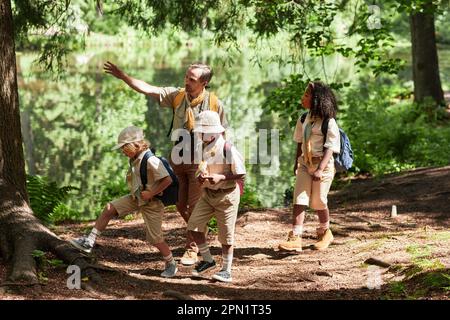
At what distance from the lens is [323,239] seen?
841cm

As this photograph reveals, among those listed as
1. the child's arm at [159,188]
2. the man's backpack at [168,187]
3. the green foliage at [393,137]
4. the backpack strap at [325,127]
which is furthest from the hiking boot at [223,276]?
the green foliage at [393,137]

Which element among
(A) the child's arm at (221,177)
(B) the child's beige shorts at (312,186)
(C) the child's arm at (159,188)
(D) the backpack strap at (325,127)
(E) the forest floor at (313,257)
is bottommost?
(E) the forest floor at (313,257)

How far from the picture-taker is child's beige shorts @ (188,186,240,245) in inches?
265

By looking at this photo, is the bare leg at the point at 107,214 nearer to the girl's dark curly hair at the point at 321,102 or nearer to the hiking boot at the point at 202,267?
the hiking boot at the point at 202,267

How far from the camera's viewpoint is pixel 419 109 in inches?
733

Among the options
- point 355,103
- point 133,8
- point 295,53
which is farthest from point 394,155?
point 133,8

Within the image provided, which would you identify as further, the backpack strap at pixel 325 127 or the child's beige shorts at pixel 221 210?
the backpack strap at pixel 325 127

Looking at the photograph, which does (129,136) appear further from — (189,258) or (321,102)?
(321,102)

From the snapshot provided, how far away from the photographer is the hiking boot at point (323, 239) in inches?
328

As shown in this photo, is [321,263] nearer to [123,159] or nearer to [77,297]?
[77,297]

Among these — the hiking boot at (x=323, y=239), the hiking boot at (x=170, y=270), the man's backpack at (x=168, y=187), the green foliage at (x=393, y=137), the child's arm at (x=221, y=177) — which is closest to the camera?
the child's arm at (x=221, y=177)

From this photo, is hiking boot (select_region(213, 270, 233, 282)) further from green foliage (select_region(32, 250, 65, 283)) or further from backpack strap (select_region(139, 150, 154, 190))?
green foliage (select_region(32, 250, 65, 283))

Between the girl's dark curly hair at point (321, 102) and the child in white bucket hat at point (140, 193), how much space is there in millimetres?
2156

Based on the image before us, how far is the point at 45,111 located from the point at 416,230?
764 inches
